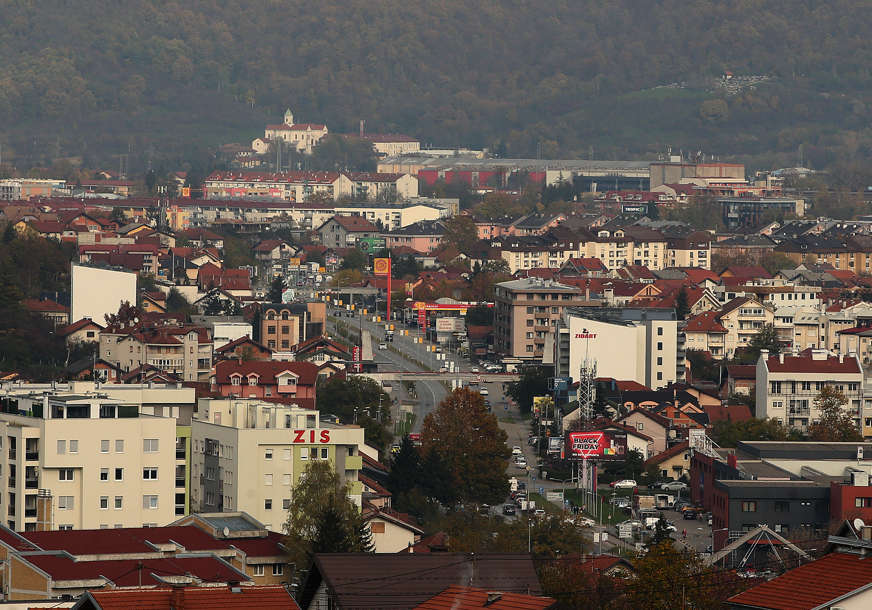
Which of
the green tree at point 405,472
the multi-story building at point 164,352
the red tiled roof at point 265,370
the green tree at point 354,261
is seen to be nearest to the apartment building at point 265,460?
the green tree at point 405,472

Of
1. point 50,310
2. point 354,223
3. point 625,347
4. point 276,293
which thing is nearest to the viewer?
point 625,347

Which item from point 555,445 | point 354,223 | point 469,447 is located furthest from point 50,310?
point 354,223

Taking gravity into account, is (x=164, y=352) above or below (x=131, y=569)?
above

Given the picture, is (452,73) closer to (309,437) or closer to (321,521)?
(309,437)

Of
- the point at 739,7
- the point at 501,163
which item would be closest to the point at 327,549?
the point at 501,163

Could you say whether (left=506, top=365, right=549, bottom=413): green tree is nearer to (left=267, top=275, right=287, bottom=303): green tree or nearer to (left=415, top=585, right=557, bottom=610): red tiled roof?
(left=267, top=275, right=287, bottom=303): green tree

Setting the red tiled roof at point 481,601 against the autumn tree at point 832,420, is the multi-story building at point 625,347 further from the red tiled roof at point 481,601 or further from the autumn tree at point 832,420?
the red tiled roof at point 481,601
